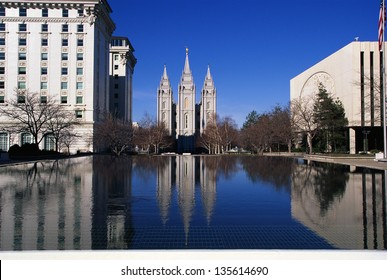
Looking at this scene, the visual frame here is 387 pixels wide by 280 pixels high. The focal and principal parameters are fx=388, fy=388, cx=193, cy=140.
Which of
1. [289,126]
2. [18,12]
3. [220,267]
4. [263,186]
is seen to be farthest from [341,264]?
[18,12]

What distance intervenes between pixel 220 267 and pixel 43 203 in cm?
869

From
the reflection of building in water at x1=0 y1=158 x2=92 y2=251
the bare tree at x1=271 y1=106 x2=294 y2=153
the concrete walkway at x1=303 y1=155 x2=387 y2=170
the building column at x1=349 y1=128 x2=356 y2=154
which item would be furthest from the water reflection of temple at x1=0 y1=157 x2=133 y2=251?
the building column at x1=349 y1=128 x2=356 y2=154

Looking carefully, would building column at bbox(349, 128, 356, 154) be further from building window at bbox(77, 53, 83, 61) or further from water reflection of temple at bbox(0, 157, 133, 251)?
water reflection of temple at bbox(0, 157, 133, 251)

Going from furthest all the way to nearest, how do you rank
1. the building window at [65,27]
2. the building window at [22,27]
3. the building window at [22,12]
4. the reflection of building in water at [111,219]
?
1. the building window at [65,27]
2. the building window at [22,27]
3. the building window at [22,12]
4. the reflection of building in water at [111,219]

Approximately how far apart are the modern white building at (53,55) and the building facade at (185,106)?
7450 cm

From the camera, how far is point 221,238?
795cm

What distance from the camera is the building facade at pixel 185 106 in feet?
468

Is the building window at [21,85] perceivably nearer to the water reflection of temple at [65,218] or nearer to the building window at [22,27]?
the building window at [22,27]

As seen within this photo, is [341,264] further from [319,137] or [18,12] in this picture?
[18,12]

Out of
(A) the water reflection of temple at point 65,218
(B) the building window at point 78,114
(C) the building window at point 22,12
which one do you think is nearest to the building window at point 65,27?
(C) the building window at point 22,12

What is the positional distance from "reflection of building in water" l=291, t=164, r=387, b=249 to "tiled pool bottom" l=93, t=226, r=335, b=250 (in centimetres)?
50

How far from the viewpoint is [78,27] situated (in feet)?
217

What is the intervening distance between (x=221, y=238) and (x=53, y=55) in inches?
2591

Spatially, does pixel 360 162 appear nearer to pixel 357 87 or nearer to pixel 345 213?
pixel 345 213
